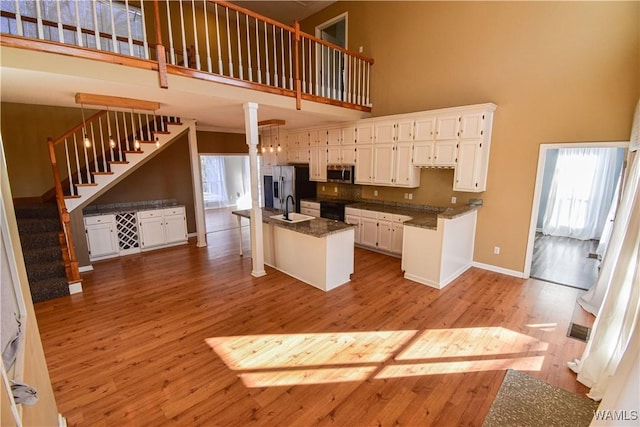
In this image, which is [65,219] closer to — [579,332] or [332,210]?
[332,210]

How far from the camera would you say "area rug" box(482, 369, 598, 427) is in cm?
209

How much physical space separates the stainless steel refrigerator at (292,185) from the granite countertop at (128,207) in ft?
Result: 7.90

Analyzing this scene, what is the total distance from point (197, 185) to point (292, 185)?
214 cm

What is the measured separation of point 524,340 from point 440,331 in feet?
2.73

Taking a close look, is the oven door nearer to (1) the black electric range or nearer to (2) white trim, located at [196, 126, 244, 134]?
(1) the black electric range

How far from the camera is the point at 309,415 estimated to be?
7.03 feet

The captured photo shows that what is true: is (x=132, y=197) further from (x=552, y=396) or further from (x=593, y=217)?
(x=593, y=217)

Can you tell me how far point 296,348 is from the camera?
9.51ft

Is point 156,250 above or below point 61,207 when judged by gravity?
below

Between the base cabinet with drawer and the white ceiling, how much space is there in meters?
4.92

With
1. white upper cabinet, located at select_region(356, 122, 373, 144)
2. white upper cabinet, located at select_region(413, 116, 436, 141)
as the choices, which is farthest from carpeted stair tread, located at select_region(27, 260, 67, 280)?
white upper cabinet, located at select_region(413, 116, 436, 141)

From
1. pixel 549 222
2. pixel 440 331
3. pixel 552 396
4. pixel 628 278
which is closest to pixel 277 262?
pixel 440 331

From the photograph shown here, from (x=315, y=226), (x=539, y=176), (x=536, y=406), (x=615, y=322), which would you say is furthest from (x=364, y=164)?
(x=536, y=406)

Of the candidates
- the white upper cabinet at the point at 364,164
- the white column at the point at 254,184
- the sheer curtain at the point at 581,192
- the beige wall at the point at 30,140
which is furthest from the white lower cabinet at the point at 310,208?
the sheer curtain at the point at 581,192
